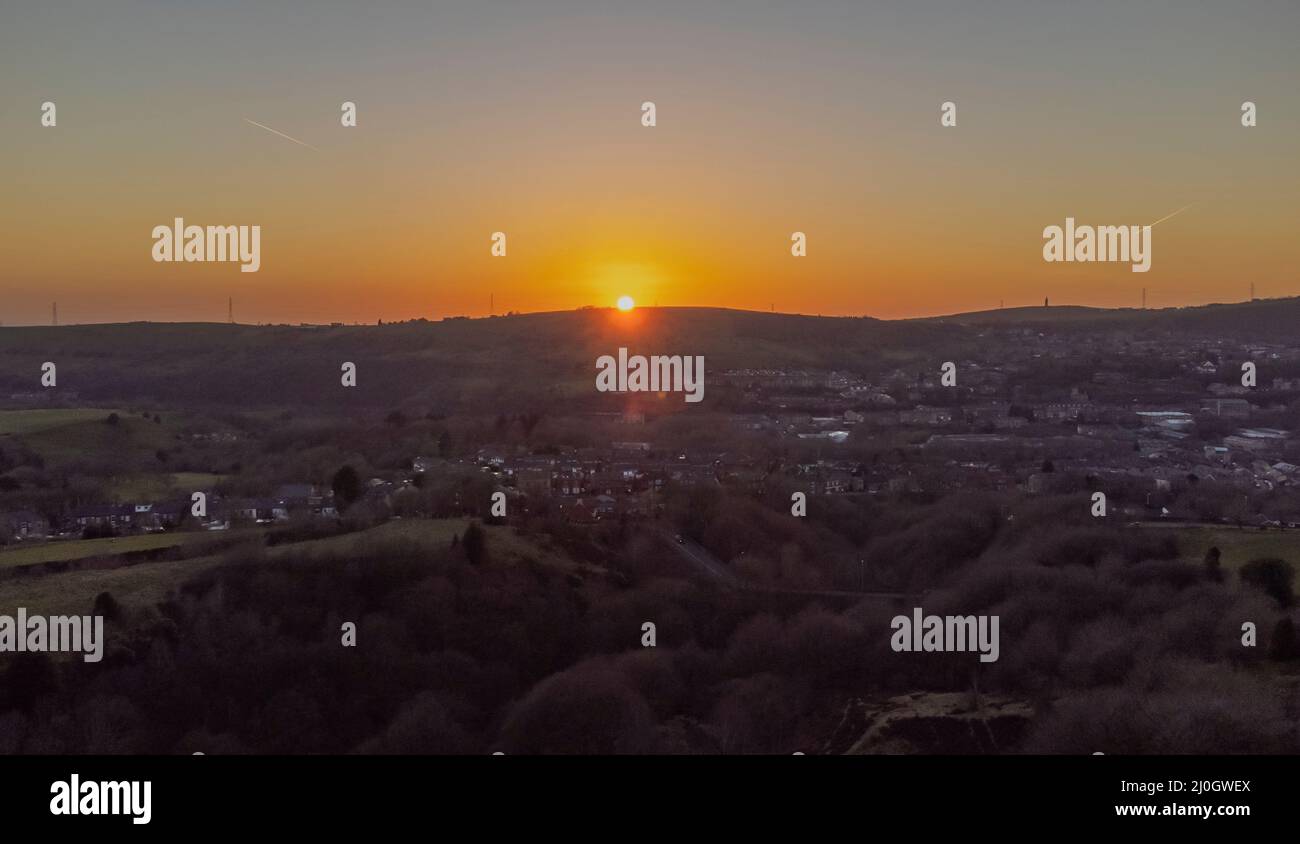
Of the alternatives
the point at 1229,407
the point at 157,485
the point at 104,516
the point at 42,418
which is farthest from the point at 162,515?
the point at 1229,407

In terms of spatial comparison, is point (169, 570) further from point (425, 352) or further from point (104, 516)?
point (425, 352)

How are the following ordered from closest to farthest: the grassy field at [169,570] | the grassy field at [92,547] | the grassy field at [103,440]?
the grassy field at [169,570] → the grassy field at [92,547] → the grassy field at [103,440]

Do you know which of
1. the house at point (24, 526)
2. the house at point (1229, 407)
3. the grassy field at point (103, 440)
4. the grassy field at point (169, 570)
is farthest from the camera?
the house at point (1229, 407)

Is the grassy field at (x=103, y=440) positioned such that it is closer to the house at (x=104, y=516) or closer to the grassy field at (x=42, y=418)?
the grassy field at (x=42, y=418)

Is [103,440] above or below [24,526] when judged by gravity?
above

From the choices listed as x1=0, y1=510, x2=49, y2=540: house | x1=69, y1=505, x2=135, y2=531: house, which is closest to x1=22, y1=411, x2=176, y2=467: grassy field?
x1=69, y1=505, x2=135, y2=531: house

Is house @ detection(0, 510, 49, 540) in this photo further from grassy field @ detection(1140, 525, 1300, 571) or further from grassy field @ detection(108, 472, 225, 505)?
grassy field @ detection(1140, 525, 1300, 571)

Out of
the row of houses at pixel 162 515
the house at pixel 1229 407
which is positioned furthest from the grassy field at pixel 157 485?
the house at pixel 1229 407
